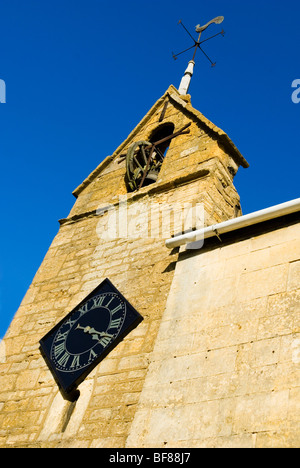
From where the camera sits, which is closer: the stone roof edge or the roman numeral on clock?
the roman numeral on clock

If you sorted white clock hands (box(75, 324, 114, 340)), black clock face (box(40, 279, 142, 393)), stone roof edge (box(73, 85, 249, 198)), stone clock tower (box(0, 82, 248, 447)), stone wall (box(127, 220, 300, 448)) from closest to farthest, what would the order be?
stone wall (box(127, 220, 300, 448)) < stone clock tower (box(0, 82, 248, 447)) < black clock face (box(40, 279, 142, 393)) < white clock hands (box(75, 324, 114, 340)) < stone roof edge (box(73, 85, 249, 198))

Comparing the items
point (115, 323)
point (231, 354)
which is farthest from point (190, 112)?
point (231, 354)

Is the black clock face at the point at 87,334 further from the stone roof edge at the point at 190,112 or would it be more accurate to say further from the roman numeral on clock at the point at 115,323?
the stone roof edge at the point at 190,112

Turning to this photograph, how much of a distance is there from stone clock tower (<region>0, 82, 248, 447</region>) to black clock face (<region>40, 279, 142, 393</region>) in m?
0.05

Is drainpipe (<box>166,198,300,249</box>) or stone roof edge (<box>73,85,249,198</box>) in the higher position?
drainpipe (<box>166,198,300,249</box>)

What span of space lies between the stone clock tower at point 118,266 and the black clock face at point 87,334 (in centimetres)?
5

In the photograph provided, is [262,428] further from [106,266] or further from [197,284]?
[106,266]

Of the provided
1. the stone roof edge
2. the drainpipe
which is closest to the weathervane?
the stone roof edge

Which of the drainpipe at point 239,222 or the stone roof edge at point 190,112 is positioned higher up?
the drainpipe at point 239,222

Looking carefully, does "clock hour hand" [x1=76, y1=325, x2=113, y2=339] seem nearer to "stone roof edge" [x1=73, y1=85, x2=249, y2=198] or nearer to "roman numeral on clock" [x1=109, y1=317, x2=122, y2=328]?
"roman numeral on clock" [x1=109, y1=317, x2=122, y2=328]

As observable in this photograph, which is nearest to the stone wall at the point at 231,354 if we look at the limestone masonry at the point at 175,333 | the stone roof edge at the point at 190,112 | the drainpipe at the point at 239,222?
the limestone masonry at the point at 175,333

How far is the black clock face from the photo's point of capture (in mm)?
5137

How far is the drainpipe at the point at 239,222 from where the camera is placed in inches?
190
